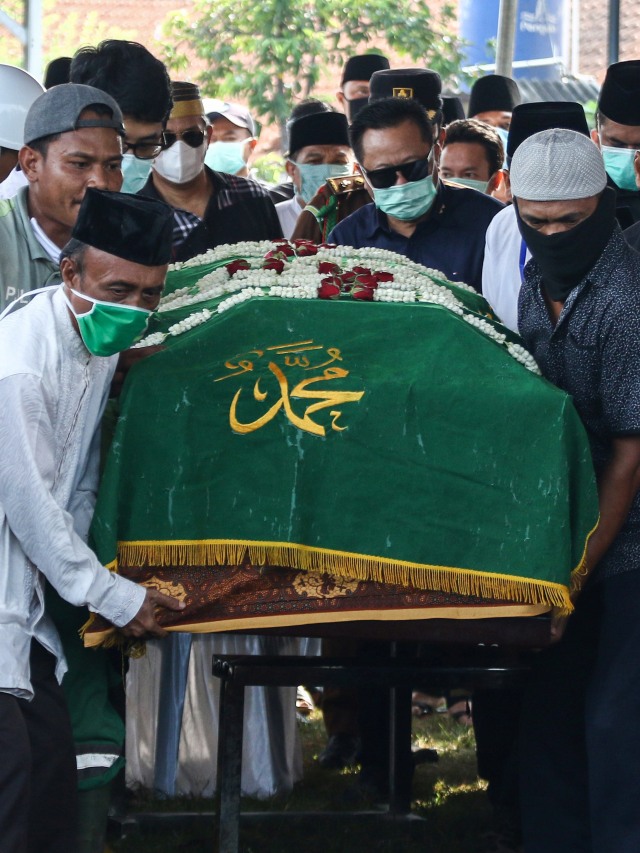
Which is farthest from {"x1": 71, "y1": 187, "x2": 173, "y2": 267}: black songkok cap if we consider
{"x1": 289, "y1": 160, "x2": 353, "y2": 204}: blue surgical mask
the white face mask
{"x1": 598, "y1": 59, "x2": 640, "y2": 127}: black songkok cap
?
{"x1": 289, "y1": 160, "x2": 353, "y2": 204}: blue surgical mask

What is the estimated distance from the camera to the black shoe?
5.41m

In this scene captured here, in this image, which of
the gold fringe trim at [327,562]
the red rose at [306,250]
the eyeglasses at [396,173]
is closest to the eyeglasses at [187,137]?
the eyeglasses at [396,173]

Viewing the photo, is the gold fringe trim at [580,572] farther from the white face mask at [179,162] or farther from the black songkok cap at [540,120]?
the white face mask at [179,162]

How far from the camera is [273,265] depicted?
4.07m

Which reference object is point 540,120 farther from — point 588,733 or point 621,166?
point 588,733

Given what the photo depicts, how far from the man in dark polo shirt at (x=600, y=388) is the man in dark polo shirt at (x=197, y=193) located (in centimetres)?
176

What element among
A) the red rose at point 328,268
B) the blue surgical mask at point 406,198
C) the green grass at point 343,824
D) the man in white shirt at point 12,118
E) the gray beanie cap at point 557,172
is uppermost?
the gray beanie cap at point 557,172

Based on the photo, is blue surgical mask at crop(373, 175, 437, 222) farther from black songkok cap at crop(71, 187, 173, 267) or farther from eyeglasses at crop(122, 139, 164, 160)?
black songkok cap at crop(71, 187, 173, 267)

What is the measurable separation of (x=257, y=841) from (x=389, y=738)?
546 mm

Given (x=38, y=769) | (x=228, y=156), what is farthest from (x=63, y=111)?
(x=228, y=156)

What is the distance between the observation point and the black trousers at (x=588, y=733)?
358 cm

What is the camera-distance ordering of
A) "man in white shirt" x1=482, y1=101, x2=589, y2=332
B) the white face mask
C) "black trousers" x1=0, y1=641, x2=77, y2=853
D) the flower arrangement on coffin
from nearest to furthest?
1. "black trousers" x1=0, y1=641, x2=77, y2=853
2. the flower arrangement on coffin
3. "man in white shirt" x1=482, y1=101, x2=589, y2=332
4. the white face mask

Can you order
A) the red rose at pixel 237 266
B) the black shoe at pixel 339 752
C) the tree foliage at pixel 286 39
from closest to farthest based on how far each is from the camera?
the red rose at pixel 237 266 < the black shoe at pixel 339 752 < the tree foliage at pixel 286 39

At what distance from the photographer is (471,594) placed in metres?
3.52
